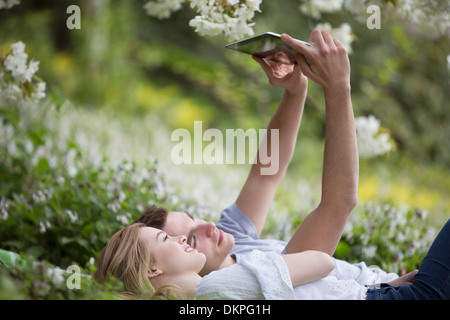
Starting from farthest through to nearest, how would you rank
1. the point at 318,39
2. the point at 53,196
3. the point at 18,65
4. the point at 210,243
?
the point at 53,196, the point at 18,65, the point at 210,243, the point at 318,39

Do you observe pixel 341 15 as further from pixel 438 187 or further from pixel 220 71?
pixel 438 187

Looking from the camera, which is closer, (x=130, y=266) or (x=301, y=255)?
(x=301, y=255)

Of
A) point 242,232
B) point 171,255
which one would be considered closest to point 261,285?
point 171,255

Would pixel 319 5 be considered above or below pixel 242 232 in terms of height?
above

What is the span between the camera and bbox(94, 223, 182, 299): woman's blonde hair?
188 cm

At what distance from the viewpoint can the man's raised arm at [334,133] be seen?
1.77m

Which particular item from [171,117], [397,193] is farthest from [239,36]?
[171,117]

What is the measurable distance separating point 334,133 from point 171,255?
2.51ft

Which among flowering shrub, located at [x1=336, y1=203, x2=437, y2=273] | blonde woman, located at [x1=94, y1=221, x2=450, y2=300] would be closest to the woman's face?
blonde woman, located at [x1=94, y1=221, x2=450, y2=300]

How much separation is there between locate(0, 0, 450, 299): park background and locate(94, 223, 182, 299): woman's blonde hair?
81mm

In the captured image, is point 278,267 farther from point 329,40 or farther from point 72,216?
point 72,216

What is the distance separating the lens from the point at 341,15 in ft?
24.6

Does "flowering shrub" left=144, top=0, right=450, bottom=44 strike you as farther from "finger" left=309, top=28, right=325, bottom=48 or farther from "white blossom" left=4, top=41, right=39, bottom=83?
"white blossom" left=4, top=41, right=39, bottom=83

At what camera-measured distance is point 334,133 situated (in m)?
1.80
